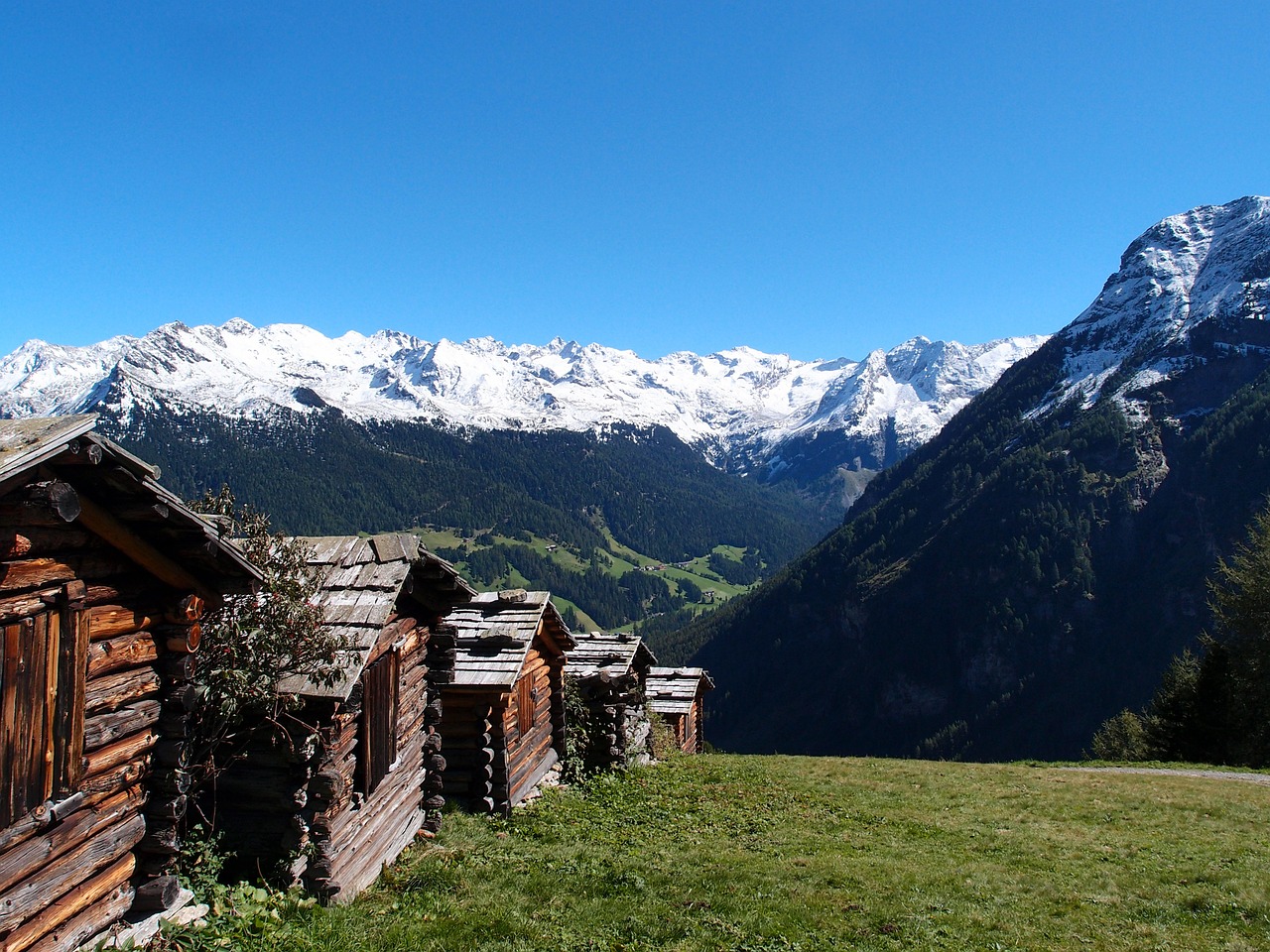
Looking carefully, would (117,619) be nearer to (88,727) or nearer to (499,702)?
(88,727)

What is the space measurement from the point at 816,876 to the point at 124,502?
1461 centimetres

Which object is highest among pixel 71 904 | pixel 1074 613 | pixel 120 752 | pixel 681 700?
pixel 120 752

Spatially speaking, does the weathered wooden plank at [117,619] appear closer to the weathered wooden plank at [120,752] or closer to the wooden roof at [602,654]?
the weathered wooden plank at [120,752]

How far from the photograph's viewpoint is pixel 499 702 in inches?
800

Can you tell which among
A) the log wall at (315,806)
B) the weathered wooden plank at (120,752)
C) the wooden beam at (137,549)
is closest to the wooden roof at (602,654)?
the log wall at (315,806)

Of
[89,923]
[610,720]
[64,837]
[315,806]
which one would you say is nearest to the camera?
[64,837]

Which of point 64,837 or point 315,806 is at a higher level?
point 64,837

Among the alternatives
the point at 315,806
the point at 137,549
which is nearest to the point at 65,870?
the point at 137,549

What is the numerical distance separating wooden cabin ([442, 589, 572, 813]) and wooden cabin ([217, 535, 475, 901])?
128 centimetres

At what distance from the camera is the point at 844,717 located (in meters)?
198

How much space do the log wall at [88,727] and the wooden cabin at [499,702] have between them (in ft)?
29.9

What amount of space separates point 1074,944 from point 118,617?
15.6m

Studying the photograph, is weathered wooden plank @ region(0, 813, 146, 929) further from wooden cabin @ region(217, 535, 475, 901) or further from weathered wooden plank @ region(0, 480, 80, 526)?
weathered wooden plank @ region(0, 480, 80, 526)

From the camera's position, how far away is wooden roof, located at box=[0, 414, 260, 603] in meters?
7.45
